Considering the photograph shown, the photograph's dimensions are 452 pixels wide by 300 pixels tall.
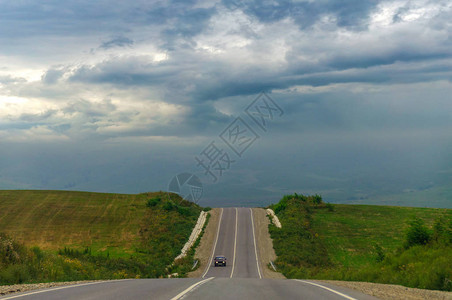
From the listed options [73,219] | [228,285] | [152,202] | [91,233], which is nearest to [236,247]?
[91,233]

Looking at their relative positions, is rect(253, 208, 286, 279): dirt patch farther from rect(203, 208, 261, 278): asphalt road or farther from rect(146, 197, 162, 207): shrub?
rect(146, 197, 162, 207): shrub

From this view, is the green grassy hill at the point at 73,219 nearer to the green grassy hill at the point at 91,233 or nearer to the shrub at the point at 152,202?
the green grassy hill at the point at 91,233

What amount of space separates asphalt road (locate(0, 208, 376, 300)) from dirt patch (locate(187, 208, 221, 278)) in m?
0.89

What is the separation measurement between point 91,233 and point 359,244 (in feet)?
135

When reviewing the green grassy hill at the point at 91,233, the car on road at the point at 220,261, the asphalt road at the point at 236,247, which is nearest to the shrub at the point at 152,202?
the green grassy hill at the point at 91,233

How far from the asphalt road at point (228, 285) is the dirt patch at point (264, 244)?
92 cm

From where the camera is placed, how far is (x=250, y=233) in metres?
65.4

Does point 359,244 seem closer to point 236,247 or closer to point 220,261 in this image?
point 236,247

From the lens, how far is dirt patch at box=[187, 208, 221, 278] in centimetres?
4473

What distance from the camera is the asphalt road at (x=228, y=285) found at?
38.1 ft

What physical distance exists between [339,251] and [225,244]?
1731cm

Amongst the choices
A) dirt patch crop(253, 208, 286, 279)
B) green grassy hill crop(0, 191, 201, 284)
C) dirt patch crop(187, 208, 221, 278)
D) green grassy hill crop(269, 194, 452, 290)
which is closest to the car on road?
dirt patch crop(187, 208, 221, 278)

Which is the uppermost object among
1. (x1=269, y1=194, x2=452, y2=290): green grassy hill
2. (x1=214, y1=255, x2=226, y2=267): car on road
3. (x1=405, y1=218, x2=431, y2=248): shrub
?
(x1=405, y1=218, x2=431, y2=248): shrub

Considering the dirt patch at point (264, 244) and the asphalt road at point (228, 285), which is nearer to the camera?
the asphalt road at point (228, 285)
